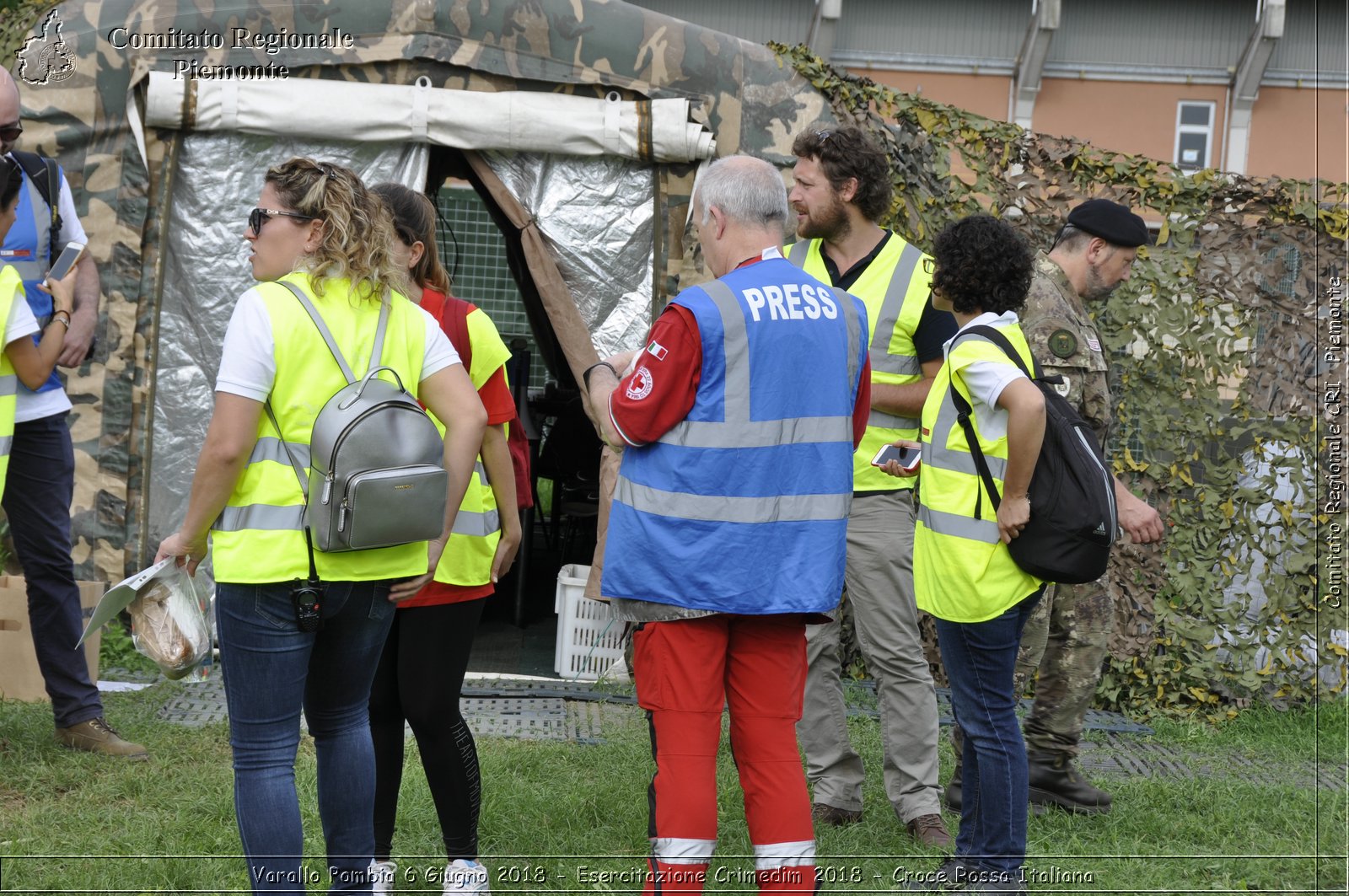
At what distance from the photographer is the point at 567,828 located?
3.80m

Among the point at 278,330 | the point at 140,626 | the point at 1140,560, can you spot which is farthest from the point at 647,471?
the point at 1140,560

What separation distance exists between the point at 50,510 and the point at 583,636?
241 centimetres

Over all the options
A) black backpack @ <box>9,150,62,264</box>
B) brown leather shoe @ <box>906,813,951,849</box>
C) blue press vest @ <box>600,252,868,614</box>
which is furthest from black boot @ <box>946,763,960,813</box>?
black backpack @ <box>9,150,62,264</box>

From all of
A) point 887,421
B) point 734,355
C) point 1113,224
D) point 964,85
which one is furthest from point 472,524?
point 964,85

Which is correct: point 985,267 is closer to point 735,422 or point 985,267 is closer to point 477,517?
point 735,422

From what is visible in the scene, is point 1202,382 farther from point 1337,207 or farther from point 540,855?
point 540,855

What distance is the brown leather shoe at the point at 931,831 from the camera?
12.3ft

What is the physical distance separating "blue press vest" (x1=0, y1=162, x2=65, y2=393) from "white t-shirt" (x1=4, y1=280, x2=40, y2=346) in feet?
1.52

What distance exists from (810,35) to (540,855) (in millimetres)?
22423

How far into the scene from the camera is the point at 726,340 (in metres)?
2.68

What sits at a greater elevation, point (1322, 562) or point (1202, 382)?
point (1202, 382)

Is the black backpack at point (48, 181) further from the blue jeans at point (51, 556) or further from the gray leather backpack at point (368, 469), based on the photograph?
the gray leather backpack at point (368, 469)

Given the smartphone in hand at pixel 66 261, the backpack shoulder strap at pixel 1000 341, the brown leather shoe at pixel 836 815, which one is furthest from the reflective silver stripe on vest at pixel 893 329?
the smartphone in hand at pixel 66 261

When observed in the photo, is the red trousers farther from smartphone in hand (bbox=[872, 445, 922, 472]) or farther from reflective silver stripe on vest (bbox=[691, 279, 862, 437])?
smartphone in hand (bbox=[872, 445, 922, 472])
